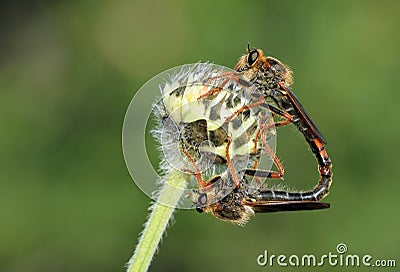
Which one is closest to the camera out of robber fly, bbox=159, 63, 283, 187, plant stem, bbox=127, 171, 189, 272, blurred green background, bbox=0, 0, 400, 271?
robber fly, bbox=159, 63, 283, 187

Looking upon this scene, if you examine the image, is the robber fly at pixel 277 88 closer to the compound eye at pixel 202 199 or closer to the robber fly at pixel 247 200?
the robber fly at pixel 247 200

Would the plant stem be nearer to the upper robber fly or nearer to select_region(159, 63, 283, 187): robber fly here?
select_region(159, 63, 283, 187): robber fly

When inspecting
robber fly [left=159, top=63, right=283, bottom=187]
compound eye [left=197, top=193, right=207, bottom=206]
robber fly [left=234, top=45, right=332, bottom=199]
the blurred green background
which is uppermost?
the blurred green background

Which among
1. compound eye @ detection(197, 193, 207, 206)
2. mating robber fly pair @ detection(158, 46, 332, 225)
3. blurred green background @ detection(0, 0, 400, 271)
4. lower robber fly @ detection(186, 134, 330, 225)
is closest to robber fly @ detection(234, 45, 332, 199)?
mating robber fly pair @ detection(158, 46, 332, 225)

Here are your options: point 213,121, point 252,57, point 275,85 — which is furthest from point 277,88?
point 213,121

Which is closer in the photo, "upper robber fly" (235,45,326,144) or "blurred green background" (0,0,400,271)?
"upper robber fly" (235,45,326,144)

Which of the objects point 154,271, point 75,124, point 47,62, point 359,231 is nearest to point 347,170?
point 359,231

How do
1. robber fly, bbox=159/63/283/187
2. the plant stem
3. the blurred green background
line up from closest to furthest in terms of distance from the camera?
robber fly, bbox=159/63/283/187, the plant stem, the blurred green background

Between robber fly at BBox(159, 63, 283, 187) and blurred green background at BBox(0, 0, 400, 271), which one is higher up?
blurred green background at BBox(0, 0, 400, 271)

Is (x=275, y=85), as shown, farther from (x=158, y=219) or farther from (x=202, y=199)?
(x=158, y=219)
